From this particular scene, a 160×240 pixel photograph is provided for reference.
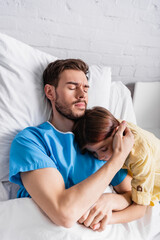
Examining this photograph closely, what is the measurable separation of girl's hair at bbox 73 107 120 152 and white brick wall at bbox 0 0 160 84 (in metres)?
0.68

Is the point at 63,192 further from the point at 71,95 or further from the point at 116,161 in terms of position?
the point at 71,95

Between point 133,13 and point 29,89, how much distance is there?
39.6 inches

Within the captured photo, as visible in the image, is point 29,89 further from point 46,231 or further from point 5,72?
point 46,231

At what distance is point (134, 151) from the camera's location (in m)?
0.98

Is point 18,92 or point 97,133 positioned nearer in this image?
point 97,133

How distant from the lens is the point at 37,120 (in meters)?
1.17

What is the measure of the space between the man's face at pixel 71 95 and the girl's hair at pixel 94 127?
60 millimetres

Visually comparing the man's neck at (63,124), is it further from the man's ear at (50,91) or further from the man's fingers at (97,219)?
the man's fingers at (97,219)

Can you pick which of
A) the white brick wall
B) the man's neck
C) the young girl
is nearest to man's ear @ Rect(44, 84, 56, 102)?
the man's neck

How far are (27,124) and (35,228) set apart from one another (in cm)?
52

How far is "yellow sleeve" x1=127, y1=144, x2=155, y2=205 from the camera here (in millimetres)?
945

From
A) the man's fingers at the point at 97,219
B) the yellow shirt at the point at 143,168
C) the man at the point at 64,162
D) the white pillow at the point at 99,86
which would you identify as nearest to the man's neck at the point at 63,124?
the man at the point at 64,162

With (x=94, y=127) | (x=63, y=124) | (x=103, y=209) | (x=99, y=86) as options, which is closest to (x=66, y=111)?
(x=63, y=124)

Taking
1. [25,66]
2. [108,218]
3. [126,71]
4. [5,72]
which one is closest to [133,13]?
[126,71]
